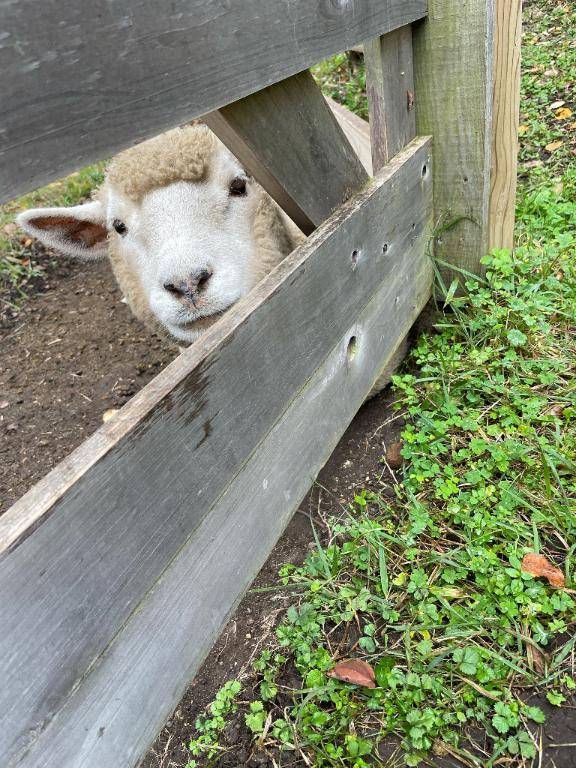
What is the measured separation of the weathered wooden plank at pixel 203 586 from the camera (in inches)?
38.8

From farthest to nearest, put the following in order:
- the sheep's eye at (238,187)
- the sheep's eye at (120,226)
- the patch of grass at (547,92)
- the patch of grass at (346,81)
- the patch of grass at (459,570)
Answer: the patch of grass at (346,81) < the patch of grass at (547,92) < the sheep's eye at (120,226) < the sheep's eye at (238,187) < the patch of grass at (459,570)

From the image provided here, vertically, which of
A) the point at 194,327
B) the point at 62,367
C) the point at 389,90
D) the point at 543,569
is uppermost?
the point at 389,90

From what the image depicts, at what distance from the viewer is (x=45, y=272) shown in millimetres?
4797

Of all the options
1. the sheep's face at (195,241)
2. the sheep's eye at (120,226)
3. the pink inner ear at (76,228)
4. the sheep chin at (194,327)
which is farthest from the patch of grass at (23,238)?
the sheep chin at (194,327)

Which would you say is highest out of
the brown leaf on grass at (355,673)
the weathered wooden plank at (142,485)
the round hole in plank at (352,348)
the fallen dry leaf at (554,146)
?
the weathered wooden plank at (142,485)

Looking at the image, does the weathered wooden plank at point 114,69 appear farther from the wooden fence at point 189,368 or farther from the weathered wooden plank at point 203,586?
the weathered wooden plank at point 203,586

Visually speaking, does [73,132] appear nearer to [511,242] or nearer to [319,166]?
[319,166]

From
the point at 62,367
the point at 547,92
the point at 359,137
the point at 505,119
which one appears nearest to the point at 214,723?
the point at 505,119

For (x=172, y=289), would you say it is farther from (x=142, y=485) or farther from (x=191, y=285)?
(x=142, y=485)

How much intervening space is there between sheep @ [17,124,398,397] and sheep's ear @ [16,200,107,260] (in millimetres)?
57

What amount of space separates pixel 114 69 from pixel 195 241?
1315mm

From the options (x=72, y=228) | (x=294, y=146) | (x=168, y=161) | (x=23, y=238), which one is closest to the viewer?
(x=294, y=146)

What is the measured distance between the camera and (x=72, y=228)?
9.55ft

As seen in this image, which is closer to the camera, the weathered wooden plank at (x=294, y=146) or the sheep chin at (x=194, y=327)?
the weathered wooden plank at (x=294, y=146)
